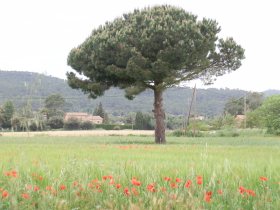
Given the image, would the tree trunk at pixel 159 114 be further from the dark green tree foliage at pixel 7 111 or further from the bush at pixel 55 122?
the bush at pixel 55 122

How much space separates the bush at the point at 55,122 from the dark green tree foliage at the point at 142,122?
1484 cm

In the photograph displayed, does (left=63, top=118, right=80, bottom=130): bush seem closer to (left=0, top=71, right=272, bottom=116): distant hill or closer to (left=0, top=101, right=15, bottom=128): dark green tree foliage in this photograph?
(left=0, top=101, right=15, bottom=128): dark green tree foliage

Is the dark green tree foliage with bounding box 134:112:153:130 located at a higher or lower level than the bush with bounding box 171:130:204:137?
higher

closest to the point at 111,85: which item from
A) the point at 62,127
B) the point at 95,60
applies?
the point at 95,60

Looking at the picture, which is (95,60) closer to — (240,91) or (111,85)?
(111,85)

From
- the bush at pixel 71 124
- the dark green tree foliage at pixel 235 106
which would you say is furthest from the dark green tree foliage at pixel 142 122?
the dark green tree foliage at pixel 235 106

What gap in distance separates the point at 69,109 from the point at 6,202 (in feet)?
386

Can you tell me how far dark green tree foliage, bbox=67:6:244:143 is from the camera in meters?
27.5

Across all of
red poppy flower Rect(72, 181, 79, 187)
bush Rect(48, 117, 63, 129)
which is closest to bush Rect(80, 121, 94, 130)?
bush Rect(48, 117, 63, 129)

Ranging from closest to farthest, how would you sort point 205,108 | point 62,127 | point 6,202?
point 6,202 → point 62,127 → point 205,108

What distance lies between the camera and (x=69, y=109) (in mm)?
120500

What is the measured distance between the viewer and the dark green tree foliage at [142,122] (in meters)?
90.9

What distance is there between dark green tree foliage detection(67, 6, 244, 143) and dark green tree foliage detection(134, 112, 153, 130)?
189 feet

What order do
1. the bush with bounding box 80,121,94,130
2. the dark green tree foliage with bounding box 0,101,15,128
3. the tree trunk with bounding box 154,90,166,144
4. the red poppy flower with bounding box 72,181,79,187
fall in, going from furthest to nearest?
the bush with bounding box 80,121,94,130 < the dark green tree foliage with bounding box 0,101,15,128 < the tree trunk with bounding box 154,90,166,144 < the red poppy flower with bounding box 72,181,79,187
